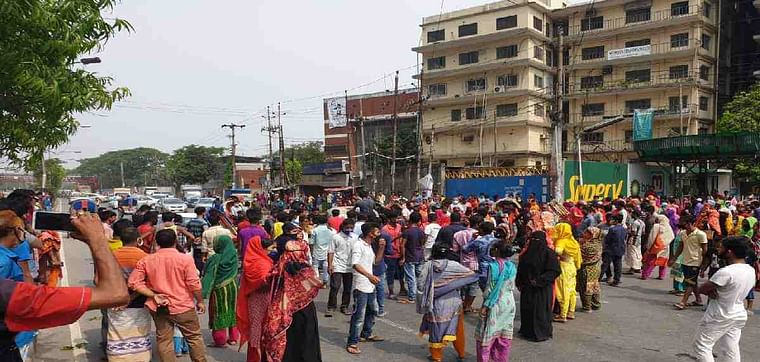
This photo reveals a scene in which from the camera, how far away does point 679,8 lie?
132 ft

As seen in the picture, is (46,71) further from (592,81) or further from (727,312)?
(592,81)

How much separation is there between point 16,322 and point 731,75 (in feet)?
174

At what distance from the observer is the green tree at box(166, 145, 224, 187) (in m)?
67.4

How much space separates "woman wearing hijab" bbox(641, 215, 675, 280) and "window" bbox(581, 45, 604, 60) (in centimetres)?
3589

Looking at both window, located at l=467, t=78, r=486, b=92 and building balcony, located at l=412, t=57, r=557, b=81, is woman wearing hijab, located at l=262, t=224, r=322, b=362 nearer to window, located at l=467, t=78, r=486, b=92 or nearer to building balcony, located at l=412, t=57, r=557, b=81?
building balcony, located at l=412, t=57, r=557, b=81

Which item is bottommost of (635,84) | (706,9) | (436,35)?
(635,84)

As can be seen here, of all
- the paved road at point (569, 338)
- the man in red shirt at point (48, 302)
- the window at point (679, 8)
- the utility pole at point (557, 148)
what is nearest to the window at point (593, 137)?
the window at point (679, 8)

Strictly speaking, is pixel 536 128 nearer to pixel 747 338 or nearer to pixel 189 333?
pixel 747 338

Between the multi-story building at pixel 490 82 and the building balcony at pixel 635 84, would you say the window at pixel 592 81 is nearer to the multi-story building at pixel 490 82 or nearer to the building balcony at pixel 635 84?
the building balcony at pixel 635 84

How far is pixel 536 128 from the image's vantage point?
45781 mm

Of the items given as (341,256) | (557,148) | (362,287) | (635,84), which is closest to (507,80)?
(635,84)

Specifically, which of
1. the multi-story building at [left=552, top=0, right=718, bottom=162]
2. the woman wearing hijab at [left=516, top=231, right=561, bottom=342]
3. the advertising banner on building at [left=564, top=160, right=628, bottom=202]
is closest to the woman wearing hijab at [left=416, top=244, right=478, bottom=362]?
the woman wearing hijab at [left=516, top=231, right=561, bottom=342]

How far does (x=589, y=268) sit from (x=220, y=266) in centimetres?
570

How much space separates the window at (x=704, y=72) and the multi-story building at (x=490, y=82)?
10.9 meters
